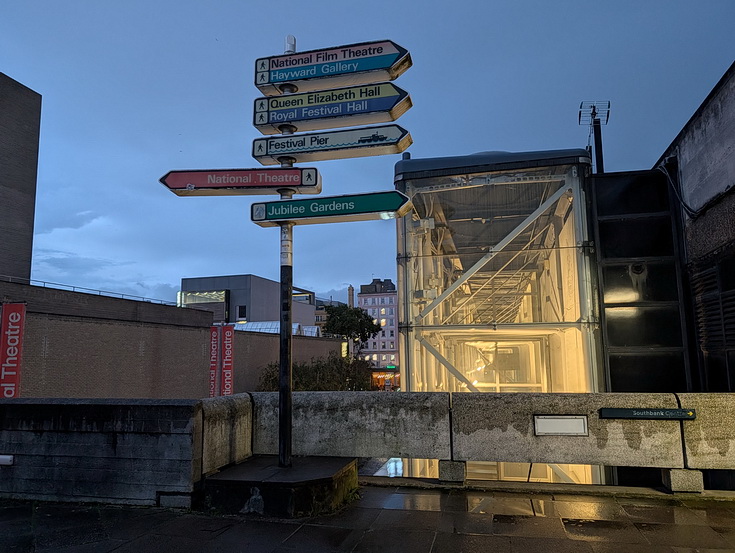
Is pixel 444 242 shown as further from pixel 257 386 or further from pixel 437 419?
pixel 257 386

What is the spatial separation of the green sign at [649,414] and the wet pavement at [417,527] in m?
0.84

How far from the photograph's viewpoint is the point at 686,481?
19.2 feet

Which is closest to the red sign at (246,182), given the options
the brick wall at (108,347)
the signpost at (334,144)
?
the signpost at (334,144)

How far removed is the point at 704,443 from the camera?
582 cm

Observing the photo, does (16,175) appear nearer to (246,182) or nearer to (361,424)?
(246,182)

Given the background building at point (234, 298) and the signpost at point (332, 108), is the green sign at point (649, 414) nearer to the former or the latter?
the signpost at point (332, 108)

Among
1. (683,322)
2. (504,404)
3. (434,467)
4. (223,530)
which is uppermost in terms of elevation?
(683,322)

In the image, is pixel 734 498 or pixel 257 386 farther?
pixel 257 386

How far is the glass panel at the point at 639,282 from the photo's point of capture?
34.8 feet

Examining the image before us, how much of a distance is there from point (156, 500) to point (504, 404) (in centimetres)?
400

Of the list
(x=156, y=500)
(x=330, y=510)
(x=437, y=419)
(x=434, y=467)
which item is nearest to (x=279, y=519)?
(x=330, y=510)

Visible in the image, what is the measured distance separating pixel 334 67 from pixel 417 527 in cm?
524

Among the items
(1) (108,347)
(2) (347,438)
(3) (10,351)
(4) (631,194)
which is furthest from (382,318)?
(2) (347,438)

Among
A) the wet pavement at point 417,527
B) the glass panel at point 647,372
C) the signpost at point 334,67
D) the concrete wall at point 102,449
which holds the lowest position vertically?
the wet pavement at point 417,527
